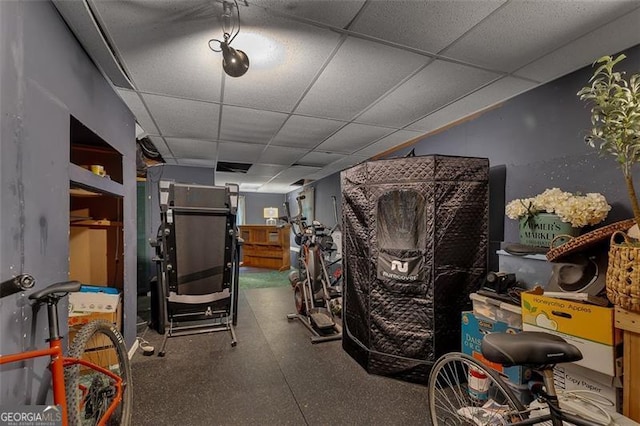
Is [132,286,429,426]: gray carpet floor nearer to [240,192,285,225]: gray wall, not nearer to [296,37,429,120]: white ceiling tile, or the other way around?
[296,37,429,120]: white ceiling tile

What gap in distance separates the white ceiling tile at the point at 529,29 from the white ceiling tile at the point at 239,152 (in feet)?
10.1

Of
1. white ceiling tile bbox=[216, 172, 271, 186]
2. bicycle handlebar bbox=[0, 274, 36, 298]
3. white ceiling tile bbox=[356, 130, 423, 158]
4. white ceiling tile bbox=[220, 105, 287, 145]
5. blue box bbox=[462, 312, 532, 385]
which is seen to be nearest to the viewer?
bicycle handlebar bbox=[0, 274, 36, 298]

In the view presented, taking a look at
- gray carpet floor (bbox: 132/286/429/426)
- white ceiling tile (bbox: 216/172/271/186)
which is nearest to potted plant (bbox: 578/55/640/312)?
gray carpet floor (bbox: 132/286/429/426)

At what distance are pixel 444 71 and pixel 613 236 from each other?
1.54 meters

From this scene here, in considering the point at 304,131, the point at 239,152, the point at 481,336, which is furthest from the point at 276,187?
the point at 481,336

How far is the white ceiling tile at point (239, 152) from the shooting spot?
4281 millimetres

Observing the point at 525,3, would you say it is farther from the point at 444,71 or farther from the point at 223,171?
the point at 223,171

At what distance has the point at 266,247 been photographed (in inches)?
335

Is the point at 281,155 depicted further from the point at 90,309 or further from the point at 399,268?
the point at 90,309

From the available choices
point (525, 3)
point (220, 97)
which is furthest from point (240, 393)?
point (525, 3)

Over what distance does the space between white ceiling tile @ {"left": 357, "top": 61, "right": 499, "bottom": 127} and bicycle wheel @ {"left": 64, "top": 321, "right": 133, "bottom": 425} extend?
9.29 ft

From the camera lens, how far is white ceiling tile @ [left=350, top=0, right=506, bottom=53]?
1541mm

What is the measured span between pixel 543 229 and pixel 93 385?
3223 mm

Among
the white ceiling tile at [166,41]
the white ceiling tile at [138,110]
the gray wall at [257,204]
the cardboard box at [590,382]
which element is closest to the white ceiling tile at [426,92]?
the white ceiling tile at [166,41]
